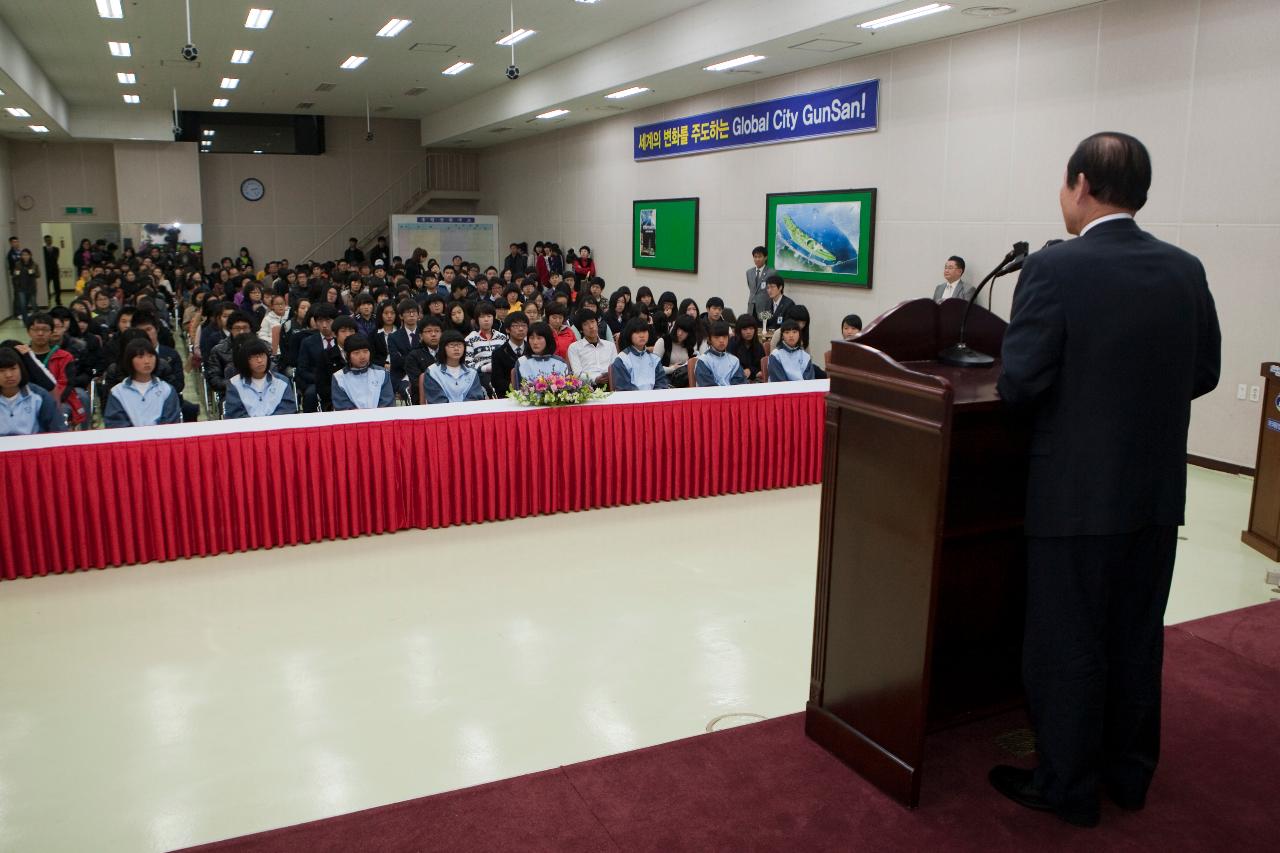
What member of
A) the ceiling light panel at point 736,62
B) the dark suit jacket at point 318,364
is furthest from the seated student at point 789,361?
the ceiling light panel at point 736,62

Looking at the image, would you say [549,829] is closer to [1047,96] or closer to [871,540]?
[871,540]

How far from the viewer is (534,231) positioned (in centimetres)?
1936

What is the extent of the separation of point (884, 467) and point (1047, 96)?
22.9ft

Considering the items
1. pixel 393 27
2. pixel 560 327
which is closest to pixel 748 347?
pixel 560 327

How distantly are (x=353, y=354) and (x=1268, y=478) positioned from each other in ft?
17.9

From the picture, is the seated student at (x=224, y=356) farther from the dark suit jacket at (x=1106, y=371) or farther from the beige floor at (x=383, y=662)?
the dark suit jacket at (x=1106, y=371)

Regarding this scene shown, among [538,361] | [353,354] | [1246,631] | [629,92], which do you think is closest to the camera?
[1246,631]

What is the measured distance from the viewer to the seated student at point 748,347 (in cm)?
801

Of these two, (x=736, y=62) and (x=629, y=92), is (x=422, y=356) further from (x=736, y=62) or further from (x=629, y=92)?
(x=629, y=92)

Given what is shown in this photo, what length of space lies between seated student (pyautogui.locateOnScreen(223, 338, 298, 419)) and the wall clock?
711 inches

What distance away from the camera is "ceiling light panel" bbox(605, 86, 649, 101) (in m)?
12.7

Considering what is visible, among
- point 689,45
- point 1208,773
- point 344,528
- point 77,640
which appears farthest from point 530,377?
point 689,45

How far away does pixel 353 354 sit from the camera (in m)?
6.25

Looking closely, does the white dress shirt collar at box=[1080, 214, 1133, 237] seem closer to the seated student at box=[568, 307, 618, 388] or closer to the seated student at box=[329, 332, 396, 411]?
the seated student at box=[329, 332, 396, 411]
